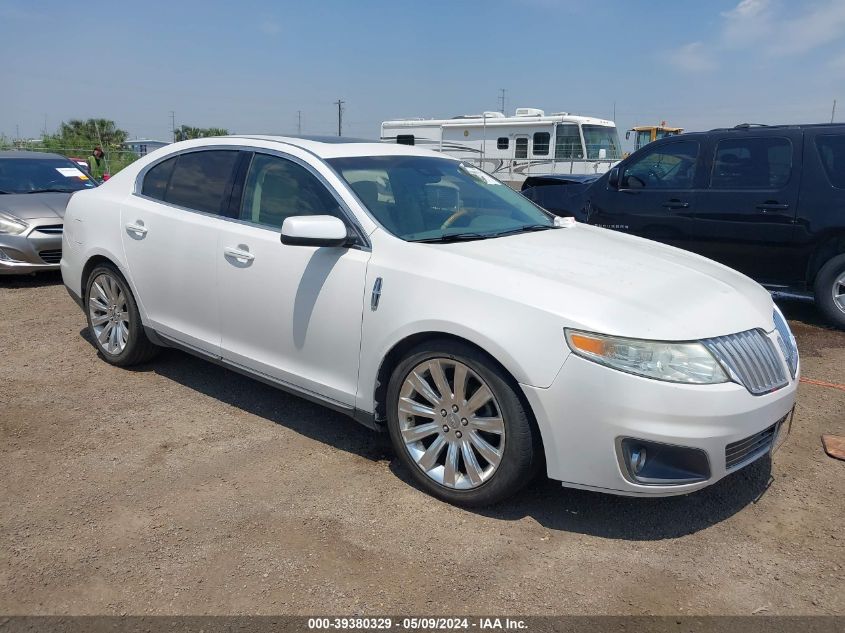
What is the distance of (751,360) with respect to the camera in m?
3.08

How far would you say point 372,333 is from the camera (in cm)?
348

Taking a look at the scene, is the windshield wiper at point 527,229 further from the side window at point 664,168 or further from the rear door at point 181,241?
Result: the side window at point 664,168

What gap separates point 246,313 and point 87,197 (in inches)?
77.4

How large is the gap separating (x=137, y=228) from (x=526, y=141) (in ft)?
67.5

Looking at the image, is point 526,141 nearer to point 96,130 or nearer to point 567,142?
point 567,142

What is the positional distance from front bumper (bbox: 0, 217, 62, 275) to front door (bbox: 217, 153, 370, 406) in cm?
488

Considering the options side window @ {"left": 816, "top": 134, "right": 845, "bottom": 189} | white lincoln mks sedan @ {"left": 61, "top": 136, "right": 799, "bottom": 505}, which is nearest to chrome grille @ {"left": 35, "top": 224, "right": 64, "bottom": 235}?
white lincoln mks sedan @ {"left": 61, "top": 136, "right": 799, "bottom": 505}

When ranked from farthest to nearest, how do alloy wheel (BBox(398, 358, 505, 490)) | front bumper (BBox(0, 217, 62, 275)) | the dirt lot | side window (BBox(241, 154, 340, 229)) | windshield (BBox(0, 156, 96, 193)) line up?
windshield (BBox(0, 156, 96, 193))
front bumper (BBox(0, 217, 62, 275))
side window (BBox(241, 154, 340, 229))
alloy wheel (BBox(398, 358, 505, 490))
the dirt lot

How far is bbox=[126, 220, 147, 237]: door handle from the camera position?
15.3 ft

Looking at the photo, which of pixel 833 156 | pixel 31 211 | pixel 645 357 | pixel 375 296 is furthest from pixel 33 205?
pixel 833 156

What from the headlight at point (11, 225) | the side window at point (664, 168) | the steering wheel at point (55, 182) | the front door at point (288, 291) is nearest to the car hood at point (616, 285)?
the front door at point (288, 291)

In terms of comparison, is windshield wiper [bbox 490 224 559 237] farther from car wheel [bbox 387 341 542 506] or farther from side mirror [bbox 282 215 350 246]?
car wheel [bbox 387 341 542 506]

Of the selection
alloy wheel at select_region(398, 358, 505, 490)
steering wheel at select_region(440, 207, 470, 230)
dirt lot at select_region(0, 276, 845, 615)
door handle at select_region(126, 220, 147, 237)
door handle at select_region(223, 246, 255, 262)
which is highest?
steering wheel at select_region(440, 207, 470, 230)

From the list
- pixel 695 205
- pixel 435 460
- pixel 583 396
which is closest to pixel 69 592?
pixel 435 460
